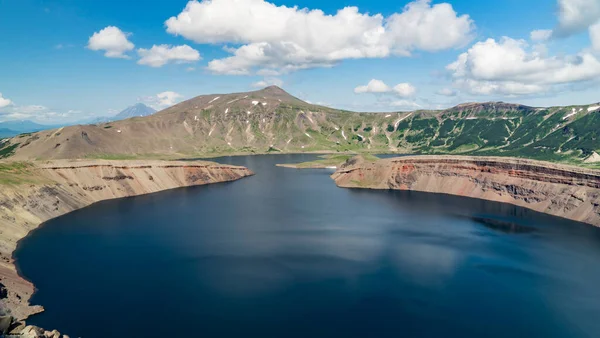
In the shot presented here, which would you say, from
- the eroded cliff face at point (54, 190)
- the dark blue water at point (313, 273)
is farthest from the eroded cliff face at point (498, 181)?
the eroded cliff face at point (54, 190)

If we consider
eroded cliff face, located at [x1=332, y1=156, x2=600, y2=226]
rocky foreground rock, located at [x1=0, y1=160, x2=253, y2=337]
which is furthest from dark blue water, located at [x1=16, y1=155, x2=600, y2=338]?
eroded cliff face, located at [x1=332, y1=156, x2=600, y2=226]

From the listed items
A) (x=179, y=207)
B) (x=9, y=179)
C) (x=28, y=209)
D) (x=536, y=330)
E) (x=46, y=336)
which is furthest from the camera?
(x=179, y=207)

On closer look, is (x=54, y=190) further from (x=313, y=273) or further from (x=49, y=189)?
(x=313, y=273)

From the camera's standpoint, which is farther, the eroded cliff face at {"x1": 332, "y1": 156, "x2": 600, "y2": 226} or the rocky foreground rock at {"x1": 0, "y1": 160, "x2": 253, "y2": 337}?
the eroded cliff face at {"x1": 332, "y1": 156, "x2": 600, "y2": 226}

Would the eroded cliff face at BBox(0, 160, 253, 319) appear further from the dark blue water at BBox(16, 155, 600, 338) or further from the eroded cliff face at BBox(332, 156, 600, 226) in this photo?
the eroded cliff face at BBox(332, 156, 600, 226)

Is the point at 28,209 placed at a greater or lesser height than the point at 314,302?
greater

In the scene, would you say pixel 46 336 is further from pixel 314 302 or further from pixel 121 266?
pixel 314 302

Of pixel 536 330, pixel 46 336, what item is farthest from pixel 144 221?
pixel 536 330
